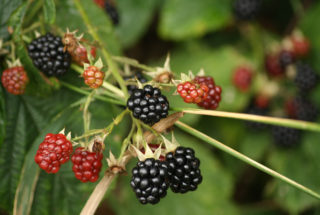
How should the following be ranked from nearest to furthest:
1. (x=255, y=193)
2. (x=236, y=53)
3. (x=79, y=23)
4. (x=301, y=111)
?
(x=79, y=23) < (x=301, y=111) < (x=236, y=53) < (x=255, y=193)

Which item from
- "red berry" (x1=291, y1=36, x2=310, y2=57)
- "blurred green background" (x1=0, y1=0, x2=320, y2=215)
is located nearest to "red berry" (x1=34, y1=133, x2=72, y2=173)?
"blurred green background" (x1=0, y1=0, x2=320, y2=215)

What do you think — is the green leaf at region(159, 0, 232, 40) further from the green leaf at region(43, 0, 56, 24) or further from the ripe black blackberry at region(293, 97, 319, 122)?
the green leaf at region(43, 0, 56, 24)

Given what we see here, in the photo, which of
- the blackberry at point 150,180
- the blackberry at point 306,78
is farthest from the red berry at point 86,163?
the blackberry at point 306,78

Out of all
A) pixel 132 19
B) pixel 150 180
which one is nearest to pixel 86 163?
pixel 150 180

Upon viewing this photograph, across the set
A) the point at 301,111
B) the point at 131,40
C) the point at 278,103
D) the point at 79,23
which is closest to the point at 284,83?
the point at 278,103

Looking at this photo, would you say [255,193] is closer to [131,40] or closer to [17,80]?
[131,40]

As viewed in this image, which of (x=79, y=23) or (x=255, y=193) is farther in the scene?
(x=255, y=193)

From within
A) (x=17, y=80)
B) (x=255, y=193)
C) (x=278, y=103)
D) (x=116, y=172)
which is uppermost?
(x=17, y=80)
